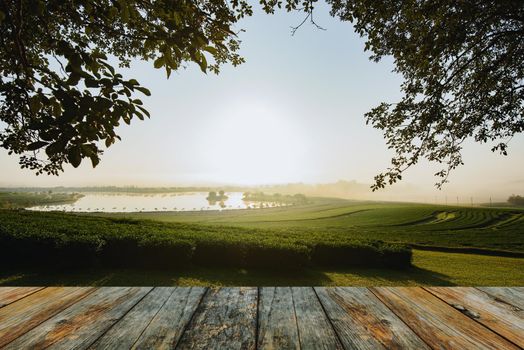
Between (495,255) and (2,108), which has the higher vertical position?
(2,108)

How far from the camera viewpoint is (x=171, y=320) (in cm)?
171

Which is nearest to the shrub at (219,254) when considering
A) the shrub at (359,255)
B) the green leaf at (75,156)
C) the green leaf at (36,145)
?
the shrub at (359,255)

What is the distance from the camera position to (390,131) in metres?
10.0

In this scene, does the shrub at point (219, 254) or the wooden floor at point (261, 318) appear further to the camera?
the shrub at point (219, 254)

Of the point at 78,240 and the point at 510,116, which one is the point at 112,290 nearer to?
the point at 78,240

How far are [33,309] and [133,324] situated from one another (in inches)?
32.0

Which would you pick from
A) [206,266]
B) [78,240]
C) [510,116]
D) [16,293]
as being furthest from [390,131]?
[78,240]

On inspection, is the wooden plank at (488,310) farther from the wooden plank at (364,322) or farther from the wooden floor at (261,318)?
the wooden plank at (364,322)

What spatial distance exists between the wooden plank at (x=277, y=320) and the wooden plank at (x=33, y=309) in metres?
1.40

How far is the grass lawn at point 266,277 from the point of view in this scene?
10.0 m

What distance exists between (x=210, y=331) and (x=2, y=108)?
5822 mm

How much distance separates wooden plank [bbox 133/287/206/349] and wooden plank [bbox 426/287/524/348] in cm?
195

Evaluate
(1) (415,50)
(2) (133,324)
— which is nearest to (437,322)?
(2) (133,324)

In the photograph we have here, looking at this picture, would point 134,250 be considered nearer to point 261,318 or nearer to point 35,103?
point 35,103
